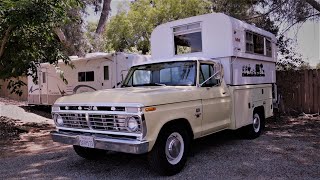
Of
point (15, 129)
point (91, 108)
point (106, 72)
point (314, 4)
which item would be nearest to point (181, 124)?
point (91, 108)

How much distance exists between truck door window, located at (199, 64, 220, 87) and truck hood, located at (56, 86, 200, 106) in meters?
0.47

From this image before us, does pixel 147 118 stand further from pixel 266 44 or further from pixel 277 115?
pixel 277 115

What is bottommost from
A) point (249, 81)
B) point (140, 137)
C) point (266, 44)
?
point (140, 137)

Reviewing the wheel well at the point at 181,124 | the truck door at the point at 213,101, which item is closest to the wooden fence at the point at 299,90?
the truck door at the point at 213,101

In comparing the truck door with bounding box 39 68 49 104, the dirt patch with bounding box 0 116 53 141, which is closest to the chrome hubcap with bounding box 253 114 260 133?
the dirt patch with bounding box 0 116 53 141

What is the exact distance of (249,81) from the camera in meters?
8.28

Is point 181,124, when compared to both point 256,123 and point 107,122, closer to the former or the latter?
point 107,122

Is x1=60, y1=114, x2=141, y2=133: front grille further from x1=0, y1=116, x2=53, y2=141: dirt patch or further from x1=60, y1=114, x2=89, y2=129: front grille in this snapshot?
x1=0, y1=116, x2=53, y2=141: dirt patch

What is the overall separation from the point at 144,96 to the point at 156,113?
0.32 m

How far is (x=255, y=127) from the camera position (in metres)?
8.74

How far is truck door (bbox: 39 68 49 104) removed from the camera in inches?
654

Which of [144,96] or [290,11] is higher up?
[290,11]

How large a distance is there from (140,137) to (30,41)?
6.67 metres

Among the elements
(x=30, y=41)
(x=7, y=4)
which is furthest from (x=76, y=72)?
(x=7, y=4)
